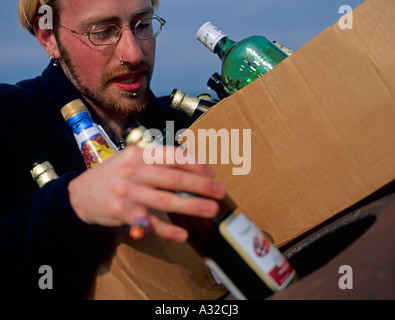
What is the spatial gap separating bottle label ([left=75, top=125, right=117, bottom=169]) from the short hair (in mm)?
641

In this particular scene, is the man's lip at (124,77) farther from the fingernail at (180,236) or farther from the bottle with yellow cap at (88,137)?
the fingernail at (180,236)

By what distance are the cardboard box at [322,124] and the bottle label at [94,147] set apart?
289mm

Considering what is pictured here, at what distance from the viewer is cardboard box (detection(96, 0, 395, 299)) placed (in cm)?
77

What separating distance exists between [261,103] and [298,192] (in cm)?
23

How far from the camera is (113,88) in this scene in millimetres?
1175

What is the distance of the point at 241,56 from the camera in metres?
1.24

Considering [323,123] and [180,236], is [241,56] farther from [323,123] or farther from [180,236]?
[180,236]

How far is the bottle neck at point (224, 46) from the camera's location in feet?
4.24

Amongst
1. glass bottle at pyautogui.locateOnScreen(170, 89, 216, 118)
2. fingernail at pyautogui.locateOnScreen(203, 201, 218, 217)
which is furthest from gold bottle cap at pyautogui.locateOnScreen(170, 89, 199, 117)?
fingernail at pyautogui.locateOnScreen(203, 201, 218, 217)

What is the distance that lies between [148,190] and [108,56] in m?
0.78

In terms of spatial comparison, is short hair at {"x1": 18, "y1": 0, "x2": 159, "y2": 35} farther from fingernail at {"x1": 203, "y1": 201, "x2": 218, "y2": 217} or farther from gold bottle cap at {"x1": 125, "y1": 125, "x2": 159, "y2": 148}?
fingernail at {"x1": 203, "y1": 201, "x2": 218, "y2": 217}

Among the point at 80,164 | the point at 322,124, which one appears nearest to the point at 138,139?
the point at 322,124
